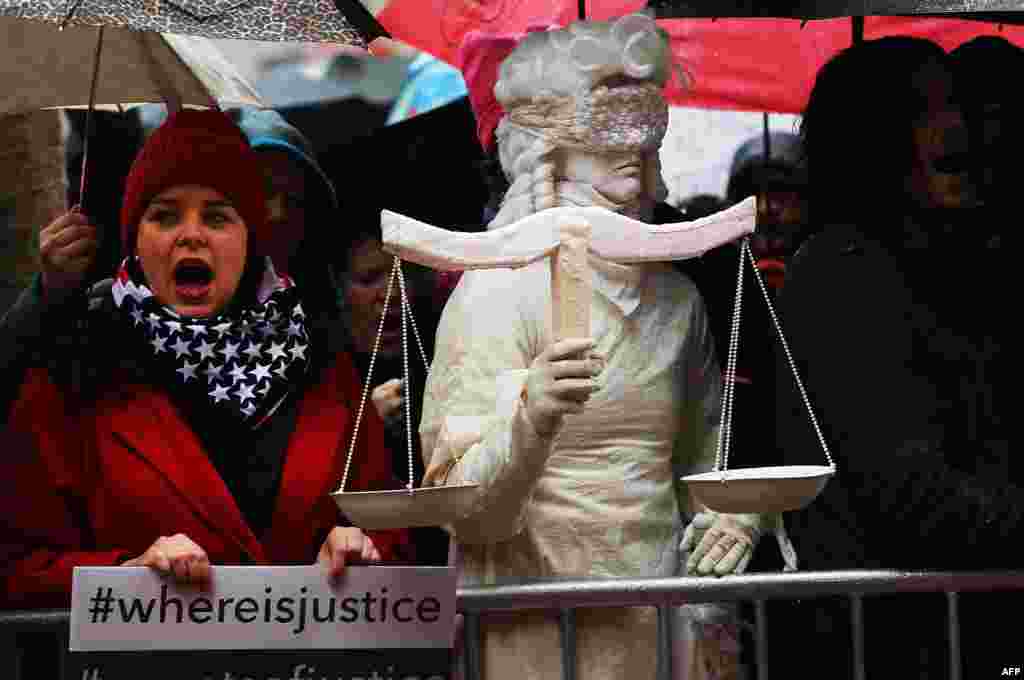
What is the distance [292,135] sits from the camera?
22.8 ft

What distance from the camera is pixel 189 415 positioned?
17.1 ft

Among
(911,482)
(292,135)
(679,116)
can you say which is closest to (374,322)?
(292,135)

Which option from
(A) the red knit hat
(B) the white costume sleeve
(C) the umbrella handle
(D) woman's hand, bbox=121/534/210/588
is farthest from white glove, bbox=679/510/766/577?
(C) the umbrella handle

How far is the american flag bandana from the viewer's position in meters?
5.23

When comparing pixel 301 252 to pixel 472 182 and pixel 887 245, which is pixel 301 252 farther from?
pixel 887 245

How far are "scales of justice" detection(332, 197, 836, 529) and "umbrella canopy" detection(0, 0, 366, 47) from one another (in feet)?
2.10

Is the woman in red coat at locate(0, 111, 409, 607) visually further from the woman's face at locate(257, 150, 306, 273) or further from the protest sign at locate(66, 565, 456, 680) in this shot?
the woman's face at locate(257, 150, 306, 273)

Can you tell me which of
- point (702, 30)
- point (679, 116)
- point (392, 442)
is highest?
point (679, 116)

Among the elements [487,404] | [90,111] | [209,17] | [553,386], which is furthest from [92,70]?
[553,386]

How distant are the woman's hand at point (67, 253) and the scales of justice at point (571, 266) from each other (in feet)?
2.43

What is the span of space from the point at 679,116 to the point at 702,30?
350cm

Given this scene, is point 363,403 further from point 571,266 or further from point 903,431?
point 903,431

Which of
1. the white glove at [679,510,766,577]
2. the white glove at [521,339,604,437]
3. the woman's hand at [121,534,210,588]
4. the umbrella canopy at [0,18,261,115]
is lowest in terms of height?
the woman's hand at [121,534,210,588]

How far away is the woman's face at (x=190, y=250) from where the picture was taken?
534cm
